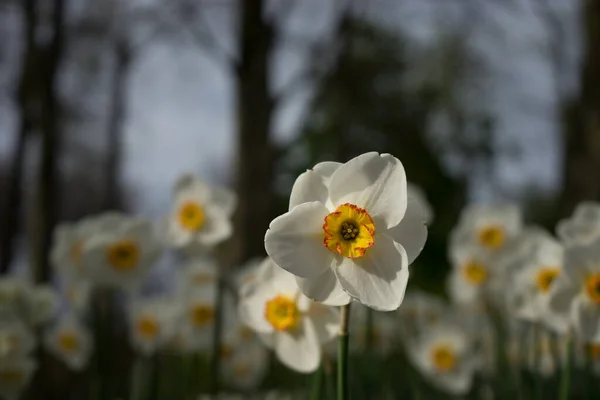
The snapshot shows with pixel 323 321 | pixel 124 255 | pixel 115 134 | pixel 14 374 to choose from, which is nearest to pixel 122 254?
pixel 124 255

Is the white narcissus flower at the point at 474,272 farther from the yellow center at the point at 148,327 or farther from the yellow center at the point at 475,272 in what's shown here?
the yellow center at the point at 148,327

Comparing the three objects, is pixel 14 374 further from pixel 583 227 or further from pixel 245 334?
pixel 583 227

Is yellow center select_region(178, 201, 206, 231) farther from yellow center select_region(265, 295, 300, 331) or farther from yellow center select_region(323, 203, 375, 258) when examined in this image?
yellow center select_region(323, 203, 375, 258)

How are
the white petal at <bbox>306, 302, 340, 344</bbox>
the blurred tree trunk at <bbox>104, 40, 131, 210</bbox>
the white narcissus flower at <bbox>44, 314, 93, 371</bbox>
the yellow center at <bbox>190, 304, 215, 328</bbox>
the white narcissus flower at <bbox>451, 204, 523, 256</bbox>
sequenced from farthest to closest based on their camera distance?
the blurred tree trunk at <bbox>104, 40, 131, 210</bbox> → the white narcissus flower at <bbox>44, 314, 93, 371</bbox> → the yellow center at <bbox>190, 304, 215, 328</bbox> → the white narcissus flower at <bbox>451, 204, 523, 256</bbox> → the white petal at <bbox>306, 302, 340, 344</bbox>

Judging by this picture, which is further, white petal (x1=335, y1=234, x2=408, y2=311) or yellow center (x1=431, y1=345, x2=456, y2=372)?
yellow center (x1=431, y1=345, x2=456, y2=372)

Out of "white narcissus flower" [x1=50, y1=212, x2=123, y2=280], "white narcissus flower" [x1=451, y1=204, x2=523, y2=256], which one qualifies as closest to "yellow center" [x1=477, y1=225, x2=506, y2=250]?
"white narcissus flower" [x1=451, y1=204, x2=523, y2=256]
